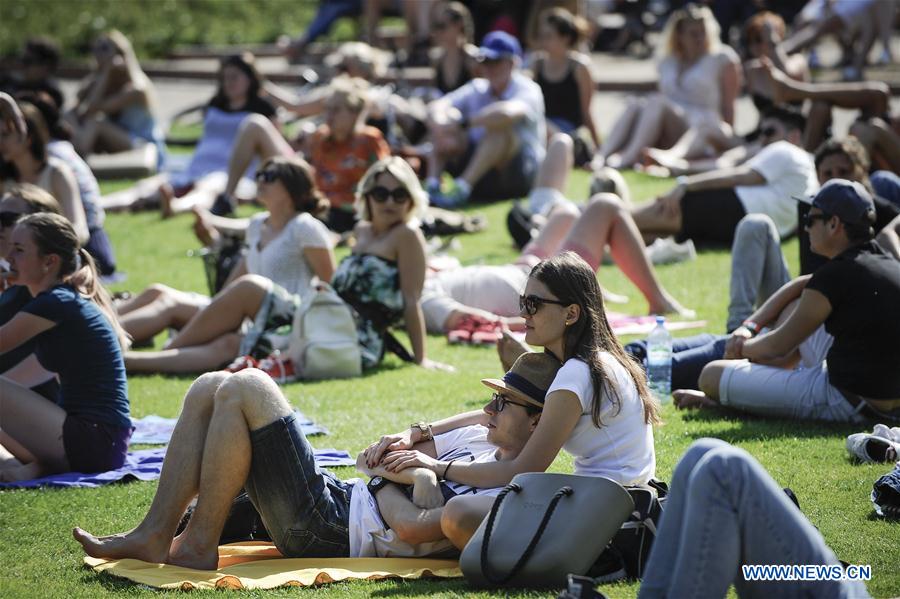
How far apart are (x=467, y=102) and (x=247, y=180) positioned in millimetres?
2622

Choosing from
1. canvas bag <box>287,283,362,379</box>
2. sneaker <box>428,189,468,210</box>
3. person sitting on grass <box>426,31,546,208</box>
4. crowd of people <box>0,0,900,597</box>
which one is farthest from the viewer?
person sitting on grass <box>426,31,546,208</box>

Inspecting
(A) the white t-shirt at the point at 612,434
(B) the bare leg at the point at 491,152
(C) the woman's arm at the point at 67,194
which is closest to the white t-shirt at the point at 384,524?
(A) the white t-shirt at the point at 612,434

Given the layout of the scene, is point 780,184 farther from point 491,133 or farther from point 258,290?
point 258,290

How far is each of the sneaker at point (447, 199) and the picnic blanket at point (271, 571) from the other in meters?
8.62

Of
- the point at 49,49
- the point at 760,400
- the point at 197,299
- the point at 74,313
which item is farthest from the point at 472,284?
the point at 49,49

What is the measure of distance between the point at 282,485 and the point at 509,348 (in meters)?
1.96

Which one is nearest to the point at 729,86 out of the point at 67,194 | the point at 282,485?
the point at 67,194

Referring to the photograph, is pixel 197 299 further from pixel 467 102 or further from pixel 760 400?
pixel 467 102

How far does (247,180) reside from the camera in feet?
47.7

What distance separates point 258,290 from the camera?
874 centimetres

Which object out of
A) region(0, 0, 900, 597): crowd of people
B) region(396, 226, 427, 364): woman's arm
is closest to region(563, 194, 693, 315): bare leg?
region(0, 0, 900, 597): crowd of people

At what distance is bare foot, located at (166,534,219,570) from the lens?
5.09 metres

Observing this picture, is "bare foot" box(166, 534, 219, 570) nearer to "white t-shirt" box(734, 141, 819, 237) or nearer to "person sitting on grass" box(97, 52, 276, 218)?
"white t-shirt" box(734, 141, 819, 237)

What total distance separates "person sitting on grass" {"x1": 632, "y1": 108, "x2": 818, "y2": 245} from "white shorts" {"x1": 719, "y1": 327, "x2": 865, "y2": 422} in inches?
152
